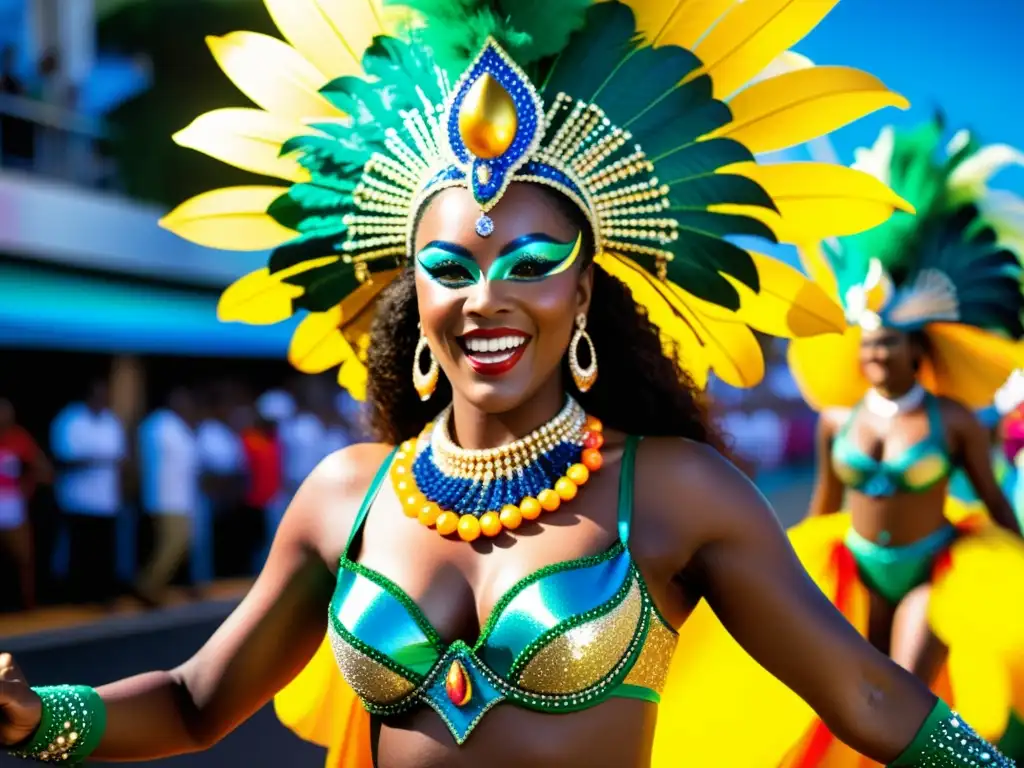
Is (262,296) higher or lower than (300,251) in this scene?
lower

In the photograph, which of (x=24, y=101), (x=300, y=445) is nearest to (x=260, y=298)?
(x=300, y=445)

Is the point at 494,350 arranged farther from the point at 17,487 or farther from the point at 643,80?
the point at 17,487

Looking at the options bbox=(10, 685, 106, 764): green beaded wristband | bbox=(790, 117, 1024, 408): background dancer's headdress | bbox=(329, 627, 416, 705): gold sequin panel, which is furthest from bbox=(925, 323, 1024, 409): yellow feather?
bbox=(10, 685, 106, 764): green beaded wristband

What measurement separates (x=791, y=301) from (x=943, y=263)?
276 centimetres

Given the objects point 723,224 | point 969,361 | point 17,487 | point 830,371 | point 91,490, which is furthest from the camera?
point 91,490

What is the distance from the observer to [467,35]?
234 centimetres

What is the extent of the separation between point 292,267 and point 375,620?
2.97 feet

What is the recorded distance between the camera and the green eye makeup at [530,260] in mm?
2258

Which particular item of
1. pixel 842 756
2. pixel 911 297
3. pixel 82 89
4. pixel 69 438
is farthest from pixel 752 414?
pixel 842 756

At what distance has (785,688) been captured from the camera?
11.2 feet

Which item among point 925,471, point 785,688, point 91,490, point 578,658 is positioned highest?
point 578,658

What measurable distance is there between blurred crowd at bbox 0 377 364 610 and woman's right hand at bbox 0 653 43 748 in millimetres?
6814

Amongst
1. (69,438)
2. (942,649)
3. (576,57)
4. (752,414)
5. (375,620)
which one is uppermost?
(576,57)

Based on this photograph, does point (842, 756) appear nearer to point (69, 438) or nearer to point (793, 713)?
point (793, 713)
